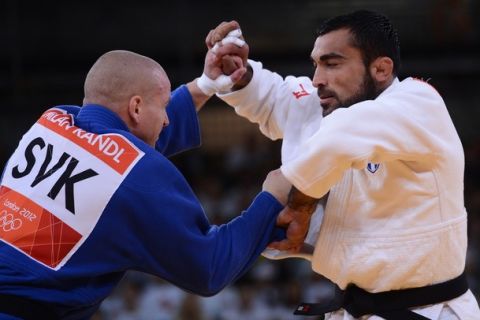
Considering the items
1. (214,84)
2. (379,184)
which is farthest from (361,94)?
(214,84)

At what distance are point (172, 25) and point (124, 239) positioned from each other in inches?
284

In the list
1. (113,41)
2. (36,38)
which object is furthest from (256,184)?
(36,38)

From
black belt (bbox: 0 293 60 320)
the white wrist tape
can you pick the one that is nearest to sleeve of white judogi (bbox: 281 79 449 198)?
the white wrist tape

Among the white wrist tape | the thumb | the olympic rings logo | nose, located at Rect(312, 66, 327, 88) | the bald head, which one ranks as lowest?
the olympic rings logo

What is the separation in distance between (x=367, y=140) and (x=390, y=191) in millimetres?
282

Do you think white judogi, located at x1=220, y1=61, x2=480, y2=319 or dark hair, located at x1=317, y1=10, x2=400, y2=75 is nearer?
white judogi, located at x1=220, y1=61, x2=480, y2=319

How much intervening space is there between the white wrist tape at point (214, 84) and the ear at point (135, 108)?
23.4 inches

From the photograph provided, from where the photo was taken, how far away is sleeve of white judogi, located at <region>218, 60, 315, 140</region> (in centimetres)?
365

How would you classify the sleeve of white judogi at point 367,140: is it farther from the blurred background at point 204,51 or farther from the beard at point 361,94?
the blurred background at point 204,51

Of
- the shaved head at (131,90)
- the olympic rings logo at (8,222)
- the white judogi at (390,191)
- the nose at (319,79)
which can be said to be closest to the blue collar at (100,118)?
the shaved head at (131,90)

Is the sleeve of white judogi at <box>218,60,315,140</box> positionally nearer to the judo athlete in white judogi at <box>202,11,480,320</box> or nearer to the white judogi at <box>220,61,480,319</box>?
the judo athlete in white judogi at <box>202,11,480,320</box>

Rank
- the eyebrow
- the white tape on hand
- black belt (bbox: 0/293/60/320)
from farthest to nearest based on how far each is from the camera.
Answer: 1. the white tape on hand
2. the eyebrow
3. black belt (bbox: 0/293/60/320)

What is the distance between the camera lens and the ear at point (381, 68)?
3.23 meters

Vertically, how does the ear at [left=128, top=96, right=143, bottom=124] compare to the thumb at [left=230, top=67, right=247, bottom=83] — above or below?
above
